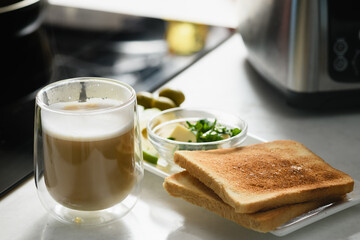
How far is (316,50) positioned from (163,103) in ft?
0.88

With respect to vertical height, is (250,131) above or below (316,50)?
below

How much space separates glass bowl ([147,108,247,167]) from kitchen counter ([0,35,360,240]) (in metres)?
0.05

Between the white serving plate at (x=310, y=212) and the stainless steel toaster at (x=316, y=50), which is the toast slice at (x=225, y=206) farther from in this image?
the stainless steel toaster at (x=316, y=50)

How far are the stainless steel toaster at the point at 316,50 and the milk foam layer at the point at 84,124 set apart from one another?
1.27 ft

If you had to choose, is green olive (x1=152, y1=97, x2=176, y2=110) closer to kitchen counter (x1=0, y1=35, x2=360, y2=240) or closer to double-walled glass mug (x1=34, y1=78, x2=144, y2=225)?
kitchen counter (x1=0, y1=35, x2=360, y2=240)

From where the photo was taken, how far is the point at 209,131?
30.3 inches

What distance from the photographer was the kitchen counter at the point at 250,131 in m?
0.63

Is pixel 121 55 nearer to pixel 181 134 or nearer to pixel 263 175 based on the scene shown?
pixel 181 134

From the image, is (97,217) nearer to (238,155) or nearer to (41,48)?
(238,155)

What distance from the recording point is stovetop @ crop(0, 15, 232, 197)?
109 cm

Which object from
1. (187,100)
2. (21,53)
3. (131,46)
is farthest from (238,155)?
(131,46)

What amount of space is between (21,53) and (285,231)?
2.02 feet

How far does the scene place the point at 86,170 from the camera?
604mm

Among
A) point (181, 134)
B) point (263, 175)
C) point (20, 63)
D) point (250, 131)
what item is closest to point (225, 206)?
point (263, 175)
